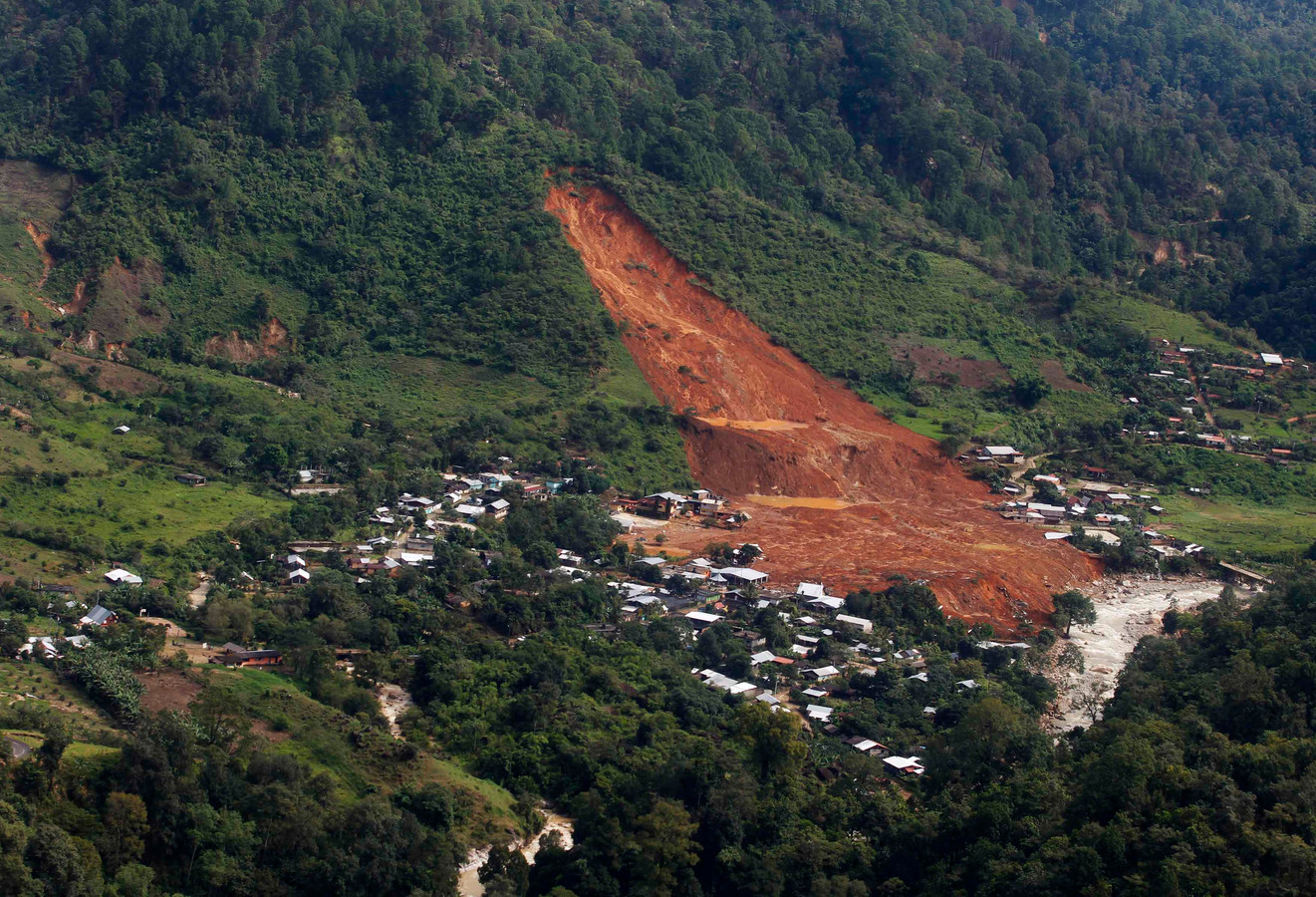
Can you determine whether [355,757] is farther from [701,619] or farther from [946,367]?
[946,367]

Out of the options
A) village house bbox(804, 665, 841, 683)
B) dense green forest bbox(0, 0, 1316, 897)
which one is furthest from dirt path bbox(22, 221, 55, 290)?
village house bbox(804, 665, 841, 683)

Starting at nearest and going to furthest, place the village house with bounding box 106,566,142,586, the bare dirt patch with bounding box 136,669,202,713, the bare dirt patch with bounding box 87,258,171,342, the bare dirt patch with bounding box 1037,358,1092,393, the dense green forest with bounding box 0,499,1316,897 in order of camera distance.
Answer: the dense green forest with bounding box 0,499,1316,897
the bare dirt patch with bounding box 136,669,202,713
the village house with bounding box 106,566,142,586
the bare dirt patch with bounding box 87,258,171,342
the bare dirt patch with bounding box 1037,358,1092,393

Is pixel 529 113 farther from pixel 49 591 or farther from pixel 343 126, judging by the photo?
pixel 49 591

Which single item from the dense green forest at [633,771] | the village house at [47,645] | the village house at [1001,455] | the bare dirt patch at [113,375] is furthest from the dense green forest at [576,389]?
the village house at [1001,455]

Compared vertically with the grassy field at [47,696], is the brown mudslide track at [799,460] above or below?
below

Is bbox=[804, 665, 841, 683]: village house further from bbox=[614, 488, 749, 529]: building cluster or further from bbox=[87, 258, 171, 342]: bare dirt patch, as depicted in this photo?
bbox=[87, 258, 171, 342]: bare dirt patch

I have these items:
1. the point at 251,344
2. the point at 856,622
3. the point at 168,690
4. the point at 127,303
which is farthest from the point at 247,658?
the point at 127,303

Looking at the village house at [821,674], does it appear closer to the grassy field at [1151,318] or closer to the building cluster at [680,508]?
the building cluster at [680,508]
